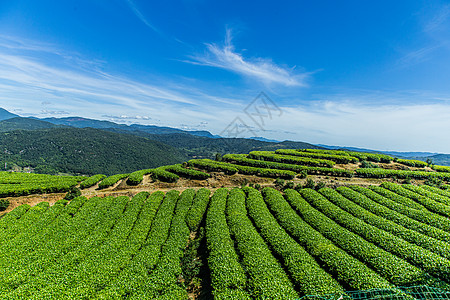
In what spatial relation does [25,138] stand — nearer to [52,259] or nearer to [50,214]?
[50,214]

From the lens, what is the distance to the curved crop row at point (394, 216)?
18239mm

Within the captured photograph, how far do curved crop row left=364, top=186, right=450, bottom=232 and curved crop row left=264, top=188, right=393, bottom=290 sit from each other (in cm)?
1431

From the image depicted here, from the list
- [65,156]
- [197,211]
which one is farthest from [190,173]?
[65,156]

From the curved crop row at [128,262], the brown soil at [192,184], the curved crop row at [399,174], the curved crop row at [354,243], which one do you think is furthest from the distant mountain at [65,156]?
the curved crop row at [399,174]

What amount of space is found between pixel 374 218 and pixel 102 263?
30671 mm

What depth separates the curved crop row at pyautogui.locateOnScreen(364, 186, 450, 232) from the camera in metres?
20.4

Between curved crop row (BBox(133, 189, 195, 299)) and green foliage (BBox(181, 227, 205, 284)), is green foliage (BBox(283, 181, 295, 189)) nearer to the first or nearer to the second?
green foliage (BBox(181, 227, 205, 284))

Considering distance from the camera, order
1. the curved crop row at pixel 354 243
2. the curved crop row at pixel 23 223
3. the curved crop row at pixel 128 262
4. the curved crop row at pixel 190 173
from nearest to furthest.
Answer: the curved crop row at pixel 128 262
the curved crop row at pixel 354 243
the curved crop row at pixel 23 223
the curved crop row at pixel 190 173

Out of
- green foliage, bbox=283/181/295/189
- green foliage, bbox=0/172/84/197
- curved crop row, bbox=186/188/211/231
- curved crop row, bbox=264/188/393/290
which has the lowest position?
green foliage, bbox=0/172/84/197

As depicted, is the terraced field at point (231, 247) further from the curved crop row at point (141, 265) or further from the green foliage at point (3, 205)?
the green foliage at point (3, 205)

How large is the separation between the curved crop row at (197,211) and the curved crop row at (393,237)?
57.6 feet

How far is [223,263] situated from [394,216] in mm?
23022

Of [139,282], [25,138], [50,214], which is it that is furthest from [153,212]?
[25,138]

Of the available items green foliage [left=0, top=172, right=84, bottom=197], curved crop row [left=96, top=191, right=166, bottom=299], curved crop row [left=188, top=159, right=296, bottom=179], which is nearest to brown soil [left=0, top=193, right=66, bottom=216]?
green foliage [left=0, top=172, right=84, bottom=197]
